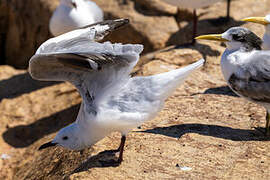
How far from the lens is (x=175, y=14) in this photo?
26.7ft

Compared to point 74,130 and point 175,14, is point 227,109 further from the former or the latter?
point 175,14

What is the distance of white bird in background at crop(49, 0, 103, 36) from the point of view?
6.70m

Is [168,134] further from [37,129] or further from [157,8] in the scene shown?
[157,8]

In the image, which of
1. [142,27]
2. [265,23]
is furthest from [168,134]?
[142,27]

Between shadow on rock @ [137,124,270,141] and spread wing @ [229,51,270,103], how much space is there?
13.6 inches

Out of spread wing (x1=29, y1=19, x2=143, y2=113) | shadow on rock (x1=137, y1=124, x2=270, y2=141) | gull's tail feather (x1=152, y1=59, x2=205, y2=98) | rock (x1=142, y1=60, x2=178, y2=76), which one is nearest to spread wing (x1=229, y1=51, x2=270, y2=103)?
shadow on rock (x1=137, y1=124, x2=270, y2=141)

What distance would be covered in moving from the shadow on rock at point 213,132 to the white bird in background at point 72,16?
289cm

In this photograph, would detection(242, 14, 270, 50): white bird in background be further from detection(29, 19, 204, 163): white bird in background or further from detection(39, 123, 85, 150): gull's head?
detection(39, 123, 85, 150): gull's head

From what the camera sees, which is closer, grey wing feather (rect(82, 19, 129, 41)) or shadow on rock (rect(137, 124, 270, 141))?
grey wing feather (rect(82, 19, 129, 41))

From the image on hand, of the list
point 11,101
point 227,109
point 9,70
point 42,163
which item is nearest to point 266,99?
point 227,109

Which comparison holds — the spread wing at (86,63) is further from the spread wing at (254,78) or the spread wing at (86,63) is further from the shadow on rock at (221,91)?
the shadow on rock at (221,91)

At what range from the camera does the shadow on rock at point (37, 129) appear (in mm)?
6516

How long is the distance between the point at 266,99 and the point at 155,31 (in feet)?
13.5

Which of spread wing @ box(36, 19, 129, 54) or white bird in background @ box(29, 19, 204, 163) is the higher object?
spread wing @ box(36, 19, 129, 54)
